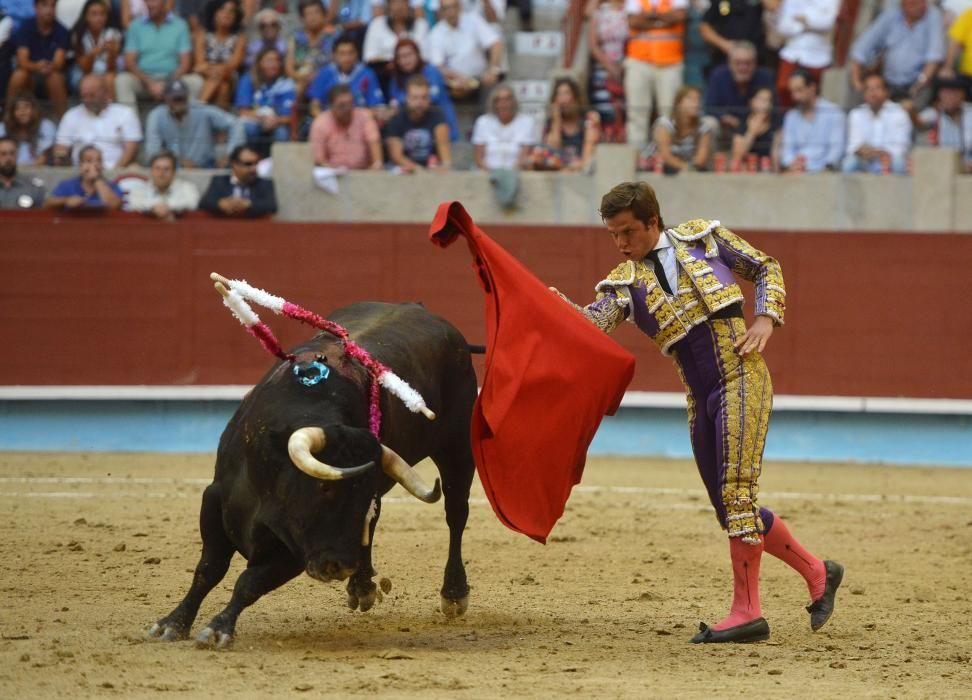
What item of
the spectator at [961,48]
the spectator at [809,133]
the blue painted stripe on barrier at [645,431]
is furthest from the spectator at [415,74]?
the spectator at [961,48]

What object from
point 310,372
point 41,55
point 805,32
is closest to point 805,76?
point 805,32

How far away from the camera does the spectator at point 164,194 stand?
9.35 meters

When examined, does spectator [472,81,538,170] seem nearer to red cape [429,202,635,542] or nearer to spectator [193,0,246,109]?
spectator [193,0,246,109]

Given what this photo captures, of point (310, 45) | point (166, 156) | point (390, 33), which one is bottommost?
point (166, 156)

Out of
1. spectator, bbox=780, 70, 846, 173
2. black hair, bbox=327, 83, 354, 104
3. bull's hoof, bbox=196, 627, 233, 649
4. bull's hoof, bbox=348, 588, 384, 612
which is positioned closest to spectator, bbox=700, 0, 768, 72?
spectator, bbox=780, 70, 846, 173

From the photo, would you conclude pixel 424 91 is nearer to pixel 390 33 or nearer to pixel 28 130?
pixel 390 33

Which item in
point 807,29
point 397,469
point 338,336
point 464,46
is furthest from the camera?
point 464,46

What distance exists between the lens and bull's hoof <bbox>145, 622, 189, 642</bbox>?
4.38 metres

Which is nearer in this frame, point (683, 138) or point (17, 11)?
point (683, 138)

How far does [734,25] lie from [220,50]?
3398 mm

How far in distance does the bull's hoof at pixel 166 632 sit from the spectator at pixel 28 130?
5624mm

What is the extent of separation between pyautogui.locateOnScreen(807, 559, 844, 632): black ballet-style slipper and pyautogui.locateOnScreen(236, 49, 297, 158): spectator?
5745 millimetres

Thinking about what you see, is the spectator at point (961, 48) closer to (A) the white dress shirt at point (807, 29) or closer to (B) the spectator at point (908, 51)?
(B) the spectator at point (908, 51)

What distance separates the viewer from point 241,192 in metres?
9.45
